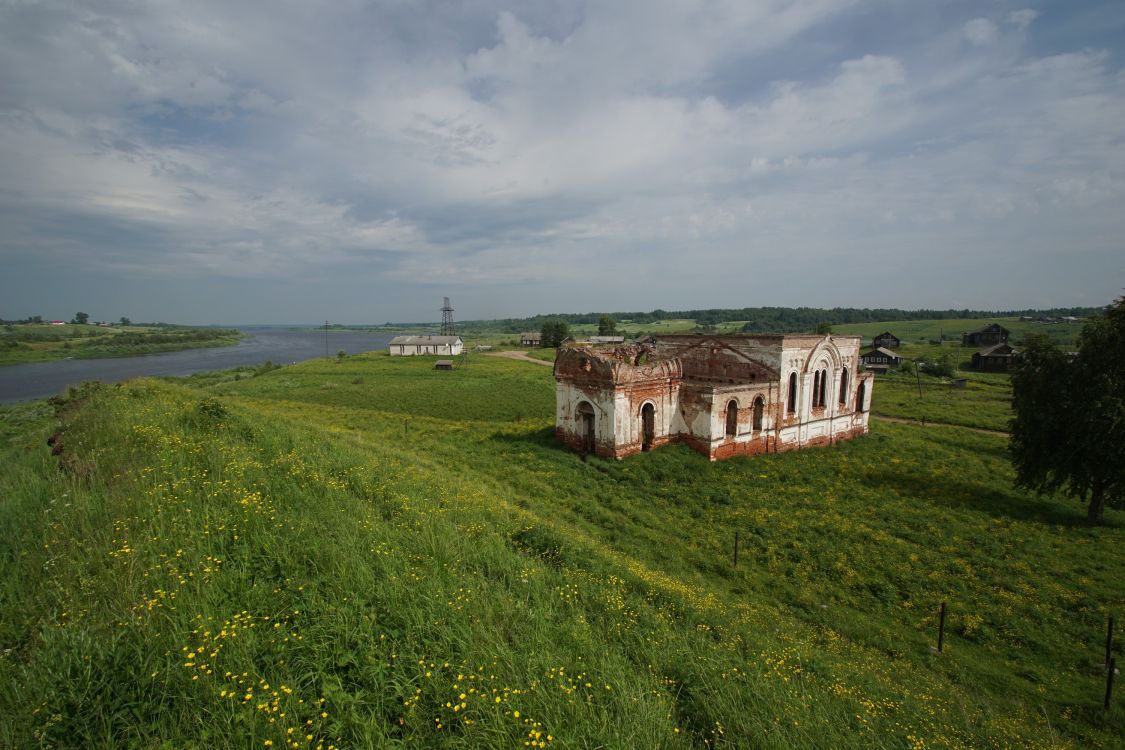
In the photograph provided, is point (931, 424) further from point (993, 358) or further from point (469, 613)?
point (993, 358)

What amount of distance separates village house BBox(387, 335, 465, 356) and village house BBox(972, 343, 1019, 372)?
70966mm

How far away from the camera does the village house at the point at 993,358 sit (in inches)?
2099

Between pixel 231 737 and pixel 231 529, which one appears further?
pixel 231 529

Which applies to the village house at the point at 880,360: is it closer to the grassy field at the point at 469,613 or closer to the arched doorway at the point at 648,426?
the grassy field at the point at 469,613

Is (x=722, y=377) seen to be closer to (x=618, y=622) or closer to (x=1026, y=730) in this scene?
(x=1026, y=730)

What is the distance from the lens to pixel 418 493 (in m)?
9.11

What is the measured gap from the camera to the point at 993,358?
177 feet

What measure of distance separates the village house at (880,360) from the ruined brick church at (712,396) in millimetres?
39239

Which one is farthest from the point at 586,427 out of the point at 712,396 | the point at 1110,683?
the point at 1110,683

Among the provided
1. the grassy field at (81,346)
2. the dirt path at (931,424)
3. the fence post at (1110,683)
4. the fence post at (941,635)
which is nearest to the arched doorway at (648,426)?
the fence post at (941,635)

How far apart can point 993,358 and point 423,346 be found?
3026 inches

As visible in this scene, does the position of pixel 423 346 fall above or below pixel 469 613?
above

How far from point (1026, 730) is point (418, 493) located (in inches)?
407

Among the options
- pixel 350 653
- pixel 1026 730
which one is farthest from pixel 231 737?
pixel 1026 730
